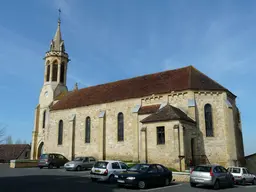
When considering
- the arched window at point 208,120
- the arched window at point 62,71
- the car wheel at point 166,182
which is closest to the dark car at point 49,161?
the car wheel at point 166,182

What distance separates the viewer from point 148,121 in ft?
74.3

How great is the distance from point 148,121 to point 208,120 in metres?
6.12

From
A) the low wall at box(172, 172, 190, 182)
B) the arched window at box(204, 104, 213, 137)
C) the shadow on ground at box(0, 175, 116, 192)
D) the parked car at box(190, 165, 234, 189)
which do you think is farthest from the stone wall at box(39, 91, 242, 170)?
the shadow on ground at box(0, 175, 116, 192)

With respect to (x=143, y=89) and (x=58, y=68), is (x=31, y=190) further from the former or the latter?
(x=58, y=68)

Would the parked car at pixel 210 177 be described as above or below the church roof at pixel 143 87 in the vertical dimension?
below

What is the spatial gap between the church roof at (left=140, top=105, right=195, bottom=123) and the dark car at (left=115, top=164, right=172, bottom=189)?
764cm

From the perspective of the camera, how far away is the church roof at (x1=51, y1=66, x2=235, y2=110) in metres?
25.4

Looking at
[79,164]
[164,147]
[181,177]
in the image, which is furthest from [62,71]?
[181,177]

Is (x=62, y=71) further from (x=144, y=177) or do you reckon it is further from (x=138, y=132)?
(x=144, y=177)

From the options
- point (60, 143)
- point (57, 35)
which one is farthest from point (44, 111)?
point (57, 35)

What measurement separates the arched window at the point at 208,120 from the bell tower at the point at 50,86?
21.9 m

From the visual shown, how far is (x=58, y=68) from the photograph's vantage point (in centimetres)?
3766

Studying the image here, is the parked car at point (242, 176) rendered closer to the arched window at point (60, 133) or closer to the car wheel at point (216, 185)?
the car wheel at point (216, 185)

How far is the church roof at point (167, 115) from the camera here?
21475 mm
